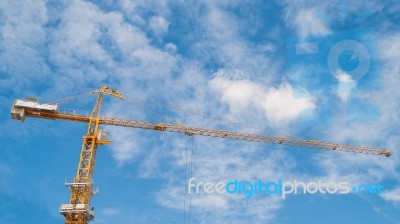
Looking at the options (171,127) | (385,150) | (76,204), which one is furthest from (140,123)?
(385,150)

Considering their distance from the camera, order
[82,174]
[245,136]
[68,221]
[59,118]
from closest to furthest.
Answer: [68,221] < [82,174] < [59,118] < [245,136]

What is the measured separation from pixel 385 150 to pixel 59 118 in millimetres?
63190

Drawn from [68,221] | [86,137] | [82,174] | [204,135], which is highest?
[204,135]

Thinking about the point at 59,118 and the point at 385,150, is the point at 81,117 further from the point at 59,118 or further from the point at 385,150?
the point at 385,150

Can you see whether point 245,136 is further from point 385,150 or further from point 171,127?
point 385,150

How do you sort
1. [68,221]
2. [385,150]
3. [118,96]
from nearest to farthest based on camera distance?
[68,221] → [118,96] → [385,150]

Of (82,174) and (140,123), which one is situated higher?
(140,123)

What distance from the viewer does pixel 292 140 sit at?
86.6 m

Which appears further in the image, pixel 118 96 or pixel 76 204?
pixel 118 96

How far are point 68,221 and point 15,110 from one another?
18574 mm

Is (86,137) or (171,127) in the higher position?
(171,127)

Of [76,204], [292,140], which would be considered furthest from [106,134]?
[292,140]

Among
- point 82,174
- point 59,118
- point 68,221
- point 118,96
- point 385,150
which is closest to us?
point 68,221

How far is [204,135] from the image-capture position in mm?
80375
